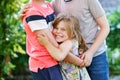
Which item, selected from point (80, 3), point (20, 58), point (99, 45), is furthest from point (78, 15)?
point (20, 58)

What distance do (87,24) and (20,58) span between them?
340 centimetres

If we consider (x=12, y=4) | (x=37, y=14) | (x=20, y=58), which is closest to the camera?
(x=37, y=14)

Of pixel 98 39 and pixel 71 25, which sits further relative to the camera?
pixel 98 39

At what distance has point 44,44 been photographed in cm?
251

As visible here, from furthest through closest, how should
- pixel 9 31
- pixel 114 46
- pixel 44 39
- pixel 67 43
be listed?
pixel 114 46
pixel 9 31
pixel 67 43
pixel 44 39

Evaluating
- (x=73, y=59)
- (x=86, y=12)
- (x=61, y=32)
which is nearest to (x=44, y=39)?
(x=61, y=32)

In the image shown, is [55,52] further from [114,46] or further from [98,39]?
[114,46]

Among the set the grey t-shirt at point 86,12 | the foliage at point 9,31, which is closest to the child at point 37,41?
the grey t-shirt at point 86,12

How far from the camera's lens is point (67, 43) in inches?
→ 102

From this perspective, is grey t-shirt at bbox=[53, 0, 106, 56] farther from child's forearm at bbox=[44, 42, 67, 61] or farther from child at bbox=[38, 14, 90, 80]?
child's forearm at bbox=[44, 42, 67, 61]

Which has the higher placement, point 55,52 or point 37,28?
point 37,28

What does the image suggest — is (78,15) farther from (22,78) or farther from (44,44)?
(22,78)

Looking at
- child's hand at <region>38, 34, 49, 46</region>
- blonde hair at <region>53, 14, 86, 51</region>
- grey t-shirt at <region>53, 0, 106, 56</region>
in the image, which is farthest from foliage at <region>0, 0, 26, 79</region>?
child's hand at <region>38, 34, 49, 46</region>

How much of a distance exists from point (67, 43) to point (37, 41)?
7.9 inches
